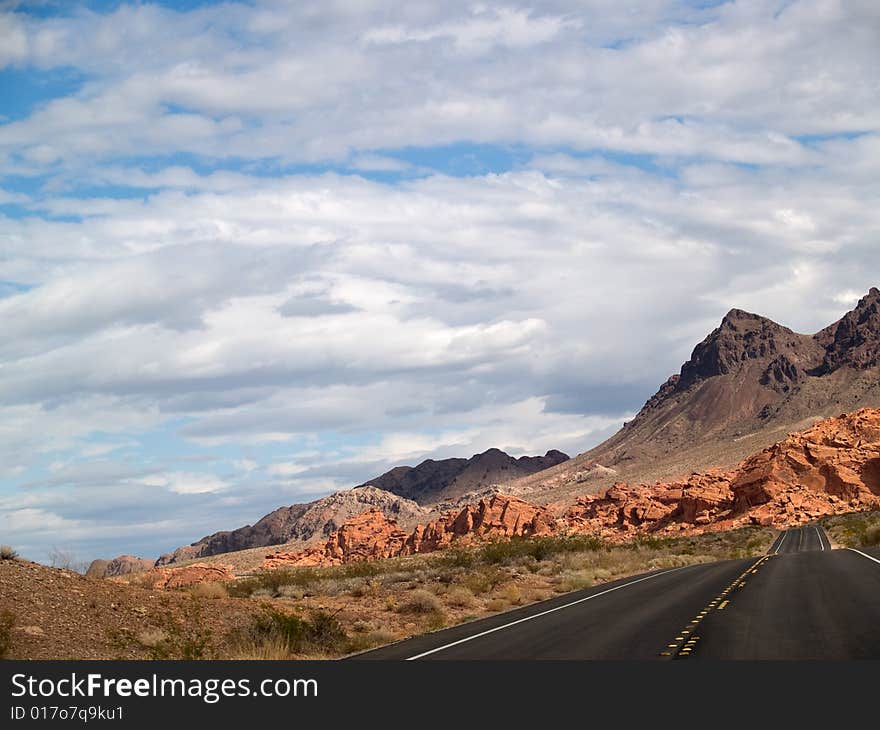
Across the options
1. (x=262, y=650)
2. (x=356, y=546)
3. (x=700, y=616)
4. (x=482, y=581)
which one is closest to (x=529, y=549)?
(x=482, y=581)

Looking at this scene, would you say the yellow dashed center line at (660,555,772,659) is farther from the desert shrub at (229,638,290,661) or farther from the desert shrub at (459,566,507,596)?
the desert shrub at (459,566,507,596)

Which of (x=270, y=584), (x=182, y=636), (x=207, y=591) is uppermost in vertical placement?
(x=207, y=591)

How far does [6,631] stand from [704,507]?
112 m

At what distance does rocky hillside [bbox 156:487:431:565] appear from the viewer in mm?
165125

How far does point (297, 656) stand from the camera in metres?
17.7

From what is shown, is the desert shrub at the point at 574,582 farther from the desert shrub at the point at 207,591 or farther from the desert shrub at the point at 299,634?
the desert shrub at the point at 299,634

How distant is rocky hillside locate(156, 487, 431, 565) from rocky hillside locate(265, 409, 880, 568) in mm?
40700

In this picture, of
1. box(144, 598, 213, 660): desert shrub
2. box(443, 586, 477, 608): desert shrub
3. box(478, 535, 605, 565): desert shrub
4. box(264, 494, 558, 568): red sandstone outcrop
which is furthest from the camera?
box(264, 494, 558, 568): red sandstone outcrop

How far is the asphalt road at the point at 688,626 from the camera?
46.2 feet

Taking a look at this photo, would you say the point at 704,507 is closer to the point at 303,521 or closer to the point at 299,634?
the point at 303,521

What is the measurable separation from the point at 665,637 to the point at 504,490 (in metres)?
184

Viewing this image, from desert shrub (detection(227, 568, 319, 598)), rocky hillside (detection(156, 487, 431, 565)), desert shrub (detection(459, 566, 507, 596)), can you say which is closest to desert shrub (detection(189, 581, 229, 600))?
desert shrub (detection(227, 568, 319, 598))

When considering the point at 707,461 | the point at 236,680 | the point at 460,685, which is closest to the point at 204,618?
the point at 236,680

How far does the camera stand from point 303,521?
552ft
